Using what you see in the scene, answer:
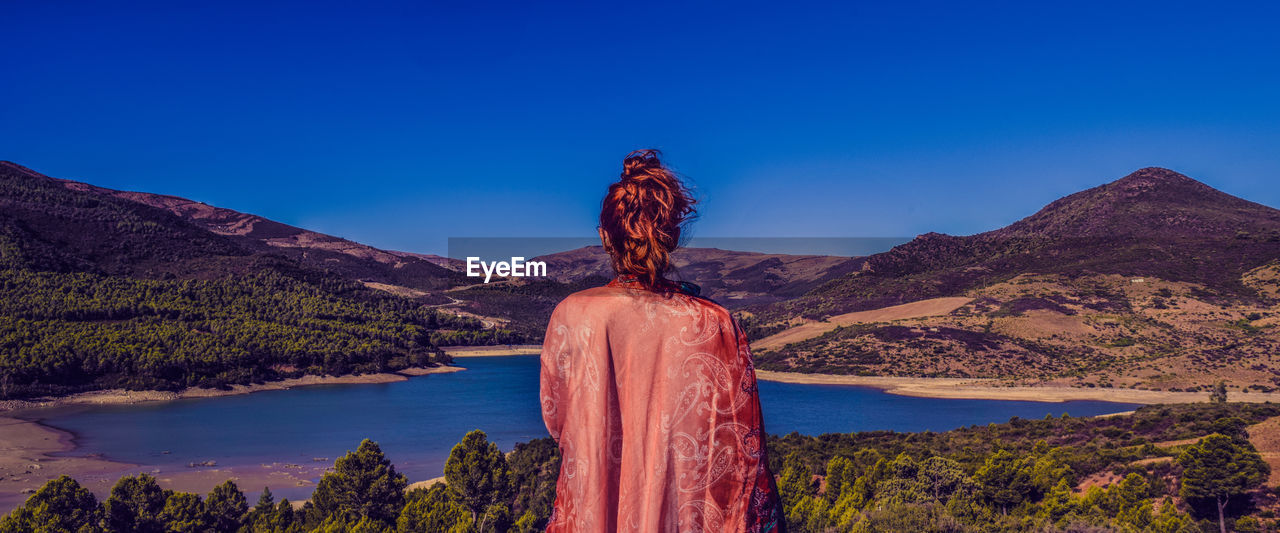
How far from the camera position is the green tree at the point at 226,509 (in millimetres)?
15812

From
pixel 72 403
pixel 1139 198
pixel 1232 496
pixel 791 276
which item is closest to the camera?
pixel 1232 496

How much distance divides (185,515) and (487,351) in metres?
101

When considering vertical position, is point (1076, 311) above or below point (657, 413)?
above

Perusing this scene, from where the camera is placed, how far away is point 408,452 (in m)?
47.3

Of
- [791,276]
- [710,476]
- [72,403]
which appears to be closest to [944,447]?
[710,476]

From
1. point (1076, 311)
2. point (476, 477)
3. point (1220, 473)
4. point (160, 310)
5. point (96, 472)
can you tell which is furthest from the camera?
point (160, 310)

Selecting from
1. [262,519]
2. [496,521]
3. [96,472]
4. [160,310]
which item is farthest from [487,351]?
[496,521]

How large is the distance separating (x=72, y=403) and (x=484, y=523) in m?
66.4

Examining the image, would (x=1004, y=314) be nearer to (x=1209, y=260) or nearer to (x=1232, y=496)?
(x=1209, y=260)

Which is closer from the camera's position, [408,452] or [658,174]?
[658,174]

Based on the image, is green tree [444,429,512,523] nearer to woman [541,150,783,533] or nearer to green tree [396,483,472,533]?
green tree [396,483,472,533]

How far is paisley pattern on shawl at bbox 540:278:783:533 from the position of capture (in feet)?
6.51

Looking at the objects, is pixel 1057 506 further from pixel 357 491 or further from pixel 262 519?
pixel 262 519

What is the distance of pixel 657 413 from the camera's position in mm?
2057
